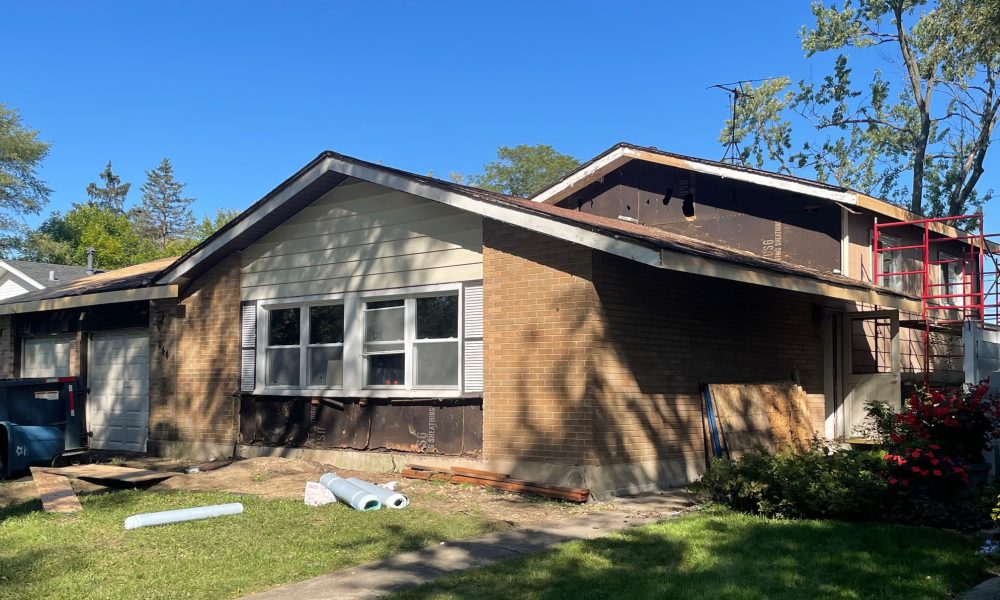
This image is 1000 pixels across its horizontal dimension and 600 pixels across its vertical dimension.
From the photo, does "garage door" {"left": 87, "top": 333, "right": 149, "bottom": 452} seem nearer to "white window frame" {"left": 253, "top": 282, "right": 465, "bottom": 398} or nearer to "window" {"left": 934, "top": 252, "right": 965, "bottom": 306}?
"white window frame" {"left": 253, "top": 282, "right": 465, "bottom": 398}

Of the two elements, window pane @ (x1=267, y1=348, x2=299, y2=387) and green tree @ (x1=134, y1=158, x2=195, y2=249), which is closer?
window pane @ (x1=267, y1=348, x2=299, y2=387)

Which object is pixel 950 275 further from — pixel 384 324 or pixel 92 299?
pixel 92 299

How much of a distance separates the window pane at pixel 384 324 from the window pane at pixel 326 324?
64 centimetres

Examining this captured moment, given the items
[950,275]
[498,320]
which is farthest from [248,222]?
[950,275]

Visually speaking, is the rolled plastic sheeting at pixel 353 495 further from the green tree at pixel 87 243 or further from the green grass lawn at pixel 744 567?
the green tree at pixel 87 243

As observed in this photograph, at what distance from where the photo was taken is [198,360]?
50.0 feet

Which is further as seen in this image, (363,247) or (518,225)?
(363,247)

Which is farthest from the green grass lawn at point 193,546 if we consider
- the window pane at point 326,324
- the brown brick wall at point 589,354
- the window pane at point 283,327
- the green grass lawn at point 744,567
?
the window pane at point 283,327

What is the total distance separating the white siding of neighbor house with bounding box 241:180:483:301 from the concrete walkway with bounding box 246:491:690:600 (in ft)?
12.8

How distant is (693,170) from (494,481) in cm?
795

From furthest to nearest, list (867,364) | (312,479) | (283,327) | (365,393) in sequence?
(867,364) → (283,327) → (365,393) → (312,479)

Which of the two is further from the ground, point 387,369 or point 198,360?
point 198,360

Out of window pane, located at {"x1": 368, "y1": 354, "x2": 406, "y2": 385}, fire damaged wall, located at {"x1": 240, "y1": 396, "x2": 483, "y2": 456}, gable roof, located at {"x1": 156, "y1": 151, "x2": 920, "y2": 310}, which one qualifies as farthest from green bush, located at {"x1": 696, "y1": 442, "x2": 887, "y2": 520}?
window pane, located at {"x1": 368, "y1": 354, "x2": 406, "y2": 385}

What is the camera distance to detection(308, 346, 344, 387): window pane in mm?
13320
